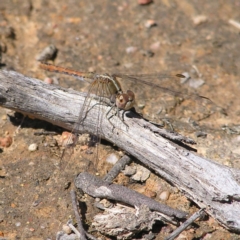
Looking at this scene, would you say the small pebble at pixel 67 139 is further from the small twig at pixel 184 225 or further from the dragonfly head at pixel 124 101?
the small twig at pixel 184 225

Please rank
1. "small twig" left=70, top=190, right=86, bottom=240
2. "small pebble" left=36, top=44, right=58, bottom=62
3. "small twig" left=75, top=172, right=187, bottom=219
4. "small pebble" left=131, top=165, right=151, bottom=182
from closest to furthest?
"small twig" left=70, top=190, right=86, bottom=240 → "small twig" left=75, top=172, right=187, bottom=219 → "small pebble" left=131, top=165, right=151, bottom=182 → "small pebble" left=36, top=44, right=58, bottom=62

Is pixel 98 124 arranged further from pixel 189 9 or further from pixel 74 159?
pixel 189 9

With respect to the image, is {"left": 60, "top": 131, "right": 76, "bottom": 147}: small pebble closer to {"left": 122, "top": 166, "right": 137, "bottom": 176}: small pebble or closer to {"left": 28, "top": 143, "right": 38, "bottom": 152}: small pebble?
{"left": 28, "top": 143, "right": 38, "bottom": 152}: small pebble

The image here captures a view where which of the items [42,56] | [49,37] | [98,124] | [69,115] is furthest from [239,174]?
[49,37]

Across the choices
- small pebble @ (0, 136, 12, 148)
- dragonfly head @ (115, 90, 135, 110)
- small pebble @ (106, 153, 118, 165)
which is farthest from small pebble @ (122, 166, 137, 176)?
small pebble @ (0, 136, 12, 148)

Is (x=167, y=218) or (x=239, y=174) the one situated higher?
(x=239, y=174)

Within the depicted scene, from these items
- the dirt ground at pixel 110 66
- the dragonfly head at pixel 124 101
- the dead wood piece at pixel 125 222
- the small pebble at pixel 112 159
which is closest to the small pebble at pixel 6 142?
the dirt ground at pixel 110 66

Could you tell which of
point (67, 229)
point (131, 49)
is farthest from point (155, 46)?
point (67, 229)
